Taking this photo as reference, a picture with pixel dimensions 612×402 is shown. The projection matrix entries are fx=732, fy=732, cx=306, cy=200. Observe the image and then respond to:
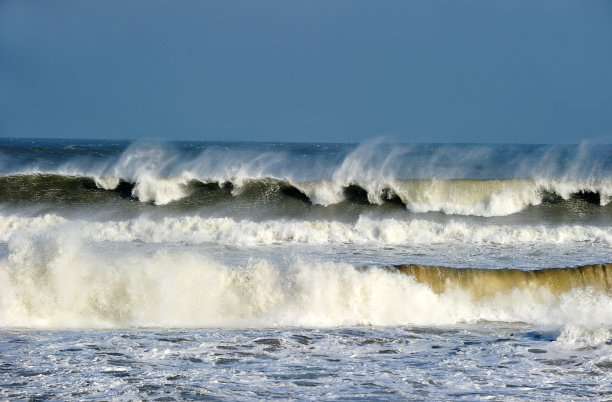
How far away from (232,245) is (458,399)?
9.06 metres

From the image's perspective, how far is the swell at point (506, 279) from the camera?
1051cm

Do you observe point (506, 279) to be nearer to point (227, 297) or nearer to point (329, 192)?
point (227, 297)

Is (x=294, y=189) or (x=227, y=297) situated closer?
(x=227, y=297)

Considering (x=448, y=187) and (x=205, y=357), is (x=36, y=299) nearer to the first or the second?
(x=205, y=357)

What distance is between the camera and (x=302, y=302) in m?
9.78

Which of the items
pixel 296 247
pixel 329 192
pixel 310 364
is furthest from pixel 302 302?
pixel 329 192

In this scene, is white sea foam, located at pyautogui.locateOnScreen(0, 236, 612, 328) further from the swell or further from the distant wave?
the distant wave

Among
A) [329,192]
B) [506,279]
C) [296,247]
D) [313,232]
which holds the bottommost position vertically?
[506,279]

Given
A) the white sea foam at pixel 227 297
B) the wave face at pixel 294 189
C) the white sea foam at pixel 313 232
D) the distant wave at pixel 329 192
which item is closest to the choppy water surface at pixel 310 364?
the white sea foam at pixel 227 297

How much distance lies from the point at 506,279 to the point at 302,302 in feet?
10.3

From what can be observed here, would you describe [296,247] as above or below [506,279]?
above

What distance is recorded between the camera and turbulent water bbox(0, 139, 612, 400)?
6734 mm

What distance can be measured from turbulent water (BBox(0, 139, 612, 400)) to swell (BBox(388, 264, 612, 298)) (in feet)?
0.07

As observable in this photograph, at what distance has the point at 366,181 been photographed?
20734mm
